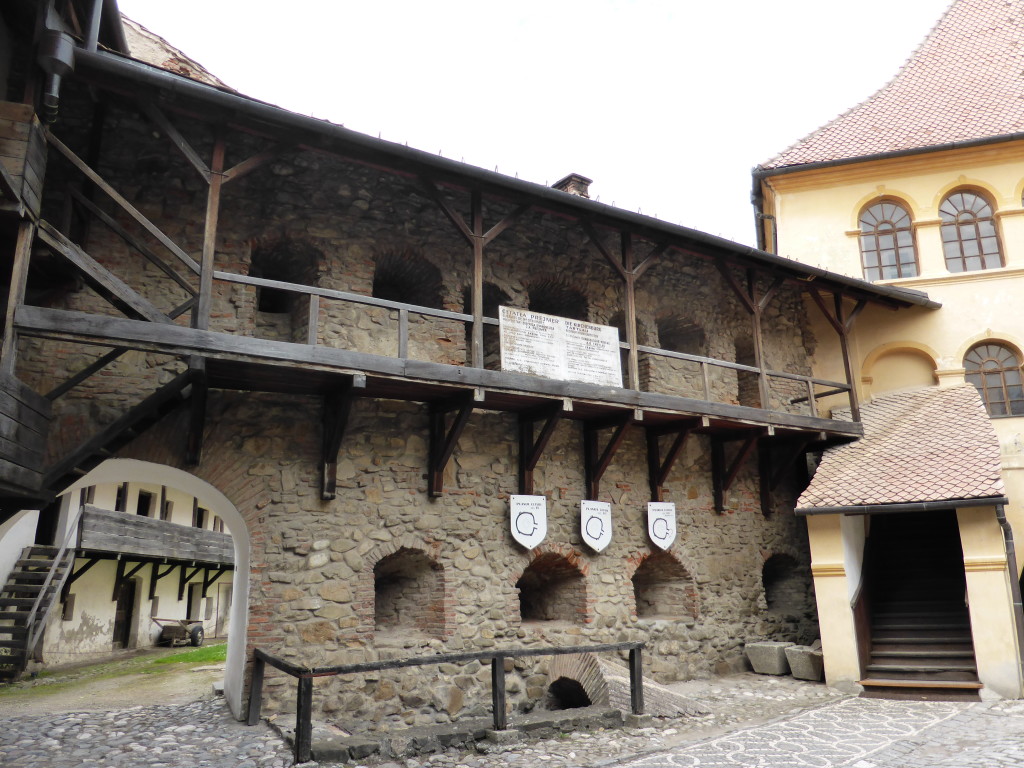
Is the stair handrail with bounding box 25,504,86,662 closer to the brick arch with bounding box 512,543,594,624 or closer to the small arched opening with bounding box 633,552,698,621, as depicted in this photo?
the brick arch with bounding box 512,543,594,624

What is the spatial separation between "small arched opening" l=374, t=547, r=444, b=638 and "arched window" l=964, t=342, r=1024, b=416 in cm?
1005

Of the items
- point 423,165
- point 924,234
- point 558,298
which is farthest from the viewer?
point 924,234

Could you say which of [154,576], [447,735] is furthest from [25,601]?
[447,735]

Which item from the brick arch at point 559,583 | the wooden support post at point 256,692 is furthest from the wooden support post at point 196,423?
the brick arch at point 559,583

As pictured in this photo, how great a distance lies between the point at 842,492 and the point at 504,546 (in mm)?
4829

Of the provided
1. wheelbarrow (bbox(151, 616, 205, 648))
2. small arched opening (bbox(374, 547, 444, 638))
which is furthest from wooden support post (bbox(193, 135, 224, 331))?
wheelbarrow (bbox(151, 616, 205, 648))

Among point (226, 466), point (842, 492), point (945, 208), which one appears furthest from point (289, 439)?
point (945, 208)

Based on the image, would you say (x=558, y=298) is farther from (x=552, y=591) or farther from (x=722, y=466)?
(x=552, y=591)

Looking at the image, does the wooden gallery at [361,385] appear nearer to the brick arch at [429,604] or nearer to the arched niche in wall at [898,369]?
the brick arch at [429,604]

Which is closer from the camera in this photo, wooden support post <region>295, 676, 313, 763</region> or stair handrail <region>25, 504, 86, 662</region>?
wooden support post <region>295, 676, 313, 763</region>

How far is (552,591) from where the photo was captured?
10.4 meters

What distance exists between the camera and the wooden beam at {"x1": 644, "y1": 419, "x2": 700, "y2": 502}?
1071 centimetres

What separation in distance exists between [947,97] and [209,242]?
14.4 meters

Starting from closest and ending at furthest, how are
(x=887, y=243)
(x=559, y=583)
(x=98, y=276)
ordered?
(x=98, y=276) → (x=559, y=583) → (x=887, y=243)
